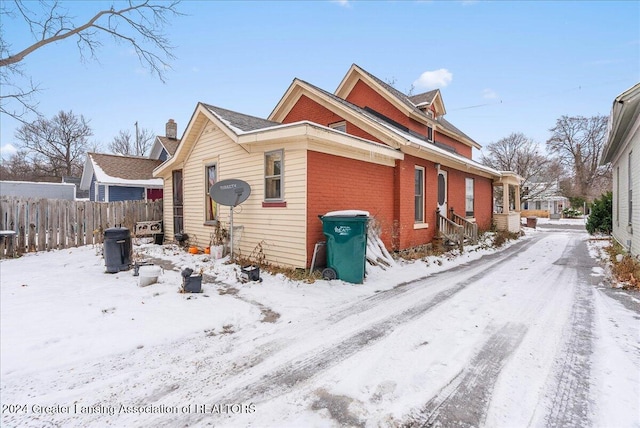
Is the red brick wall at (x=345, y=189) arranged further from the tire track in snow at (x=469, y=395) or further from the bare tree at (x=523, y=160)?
the bare tree at (x=523, y=160)

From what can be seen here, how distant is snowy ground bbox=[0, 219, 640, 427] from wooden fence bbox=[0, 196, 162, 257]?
13.7ft

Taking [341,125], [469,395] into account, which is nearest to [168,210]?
[341,125]

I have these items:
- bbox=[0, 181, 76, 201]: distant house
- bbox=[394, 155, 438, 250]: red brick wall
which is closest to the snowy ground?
bbox=[394, 155, 438, 250]: red brick wall

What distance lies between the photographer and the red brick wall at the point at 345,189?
271 inches

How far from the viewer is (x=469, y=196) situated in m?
14.5

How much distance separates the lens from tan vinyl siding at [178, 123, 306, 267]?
A: 6.95 meters

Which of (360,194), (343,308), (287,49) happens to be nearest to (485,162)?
(287,49)

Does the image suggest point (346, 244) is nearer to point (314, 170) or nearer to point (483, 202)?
point (314, 170)

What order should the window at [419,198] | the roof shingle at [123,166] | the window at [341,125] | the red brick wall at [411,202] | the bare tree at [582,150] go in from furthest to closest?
the bare tree at [582,150] < the roof shingle at [123,166] < the window at [341,125] < the window at [419,198] < the red brick wall at [411,202]

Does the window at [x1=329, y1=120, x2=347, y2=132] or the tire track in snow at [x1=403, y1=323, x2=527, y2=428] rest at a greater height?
the window at [x1=329, y1=120, x2=347, y2=132]

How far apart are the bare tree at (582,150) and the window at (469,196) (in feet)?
127

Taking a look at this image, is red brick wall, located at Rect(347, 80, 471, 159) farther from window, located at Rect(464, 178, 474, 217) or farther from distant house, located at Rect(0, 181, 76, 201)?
distant house, located at Rect(0, 181, 76, 201)

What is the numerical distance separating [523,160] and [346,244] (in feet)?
125

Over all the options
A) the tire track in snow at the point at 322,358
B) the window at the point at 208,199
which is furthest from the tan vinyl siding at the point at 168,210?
the tire track in snow at the point at 322,358
